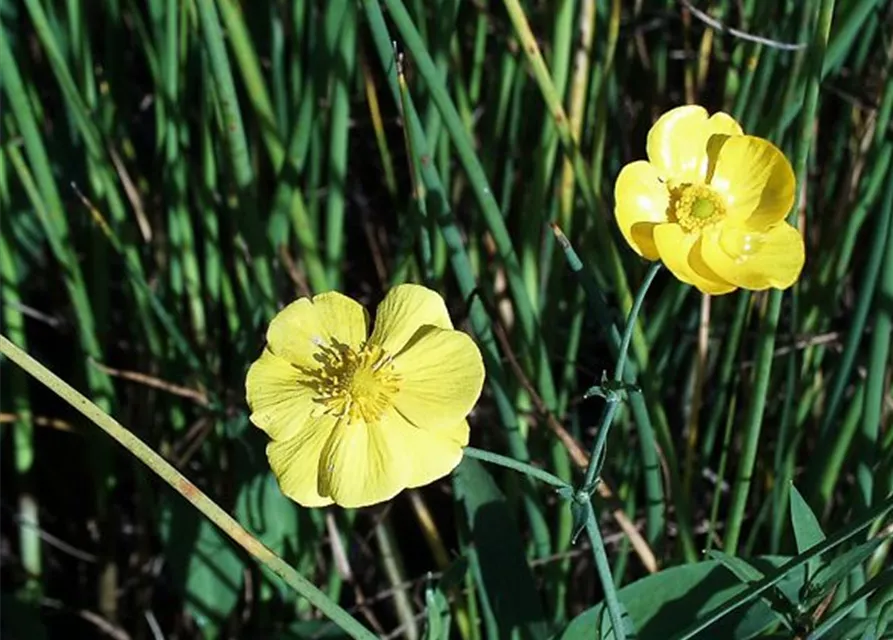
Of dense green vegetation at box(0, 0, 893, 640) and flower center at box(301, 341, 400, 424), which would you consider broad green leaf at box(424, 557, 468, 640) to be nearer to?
dense green vegetation at box(0, 0, 893, 640)

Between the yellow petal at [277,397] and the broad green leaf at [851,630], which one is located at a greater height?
the yellow petal at [277,397]

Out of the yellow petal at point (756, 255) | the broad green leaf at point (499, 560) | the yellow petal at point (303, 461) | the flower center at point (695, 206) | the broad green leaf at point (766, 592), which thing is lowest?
the broad green leaf at point (499, 560)

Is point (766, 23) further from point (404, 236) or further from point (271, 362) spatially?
point (271, 362)

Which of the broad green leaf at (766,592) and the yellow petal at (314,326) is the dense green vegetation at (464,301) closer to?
the broad green leaf at (766,592)

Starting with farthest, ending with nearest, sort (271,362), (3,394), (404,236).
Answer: (3,394) < (404,236) < (271,362)

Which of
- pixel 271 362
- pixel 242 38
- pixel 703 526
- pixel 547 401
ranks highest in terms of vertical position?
pixel 242 38

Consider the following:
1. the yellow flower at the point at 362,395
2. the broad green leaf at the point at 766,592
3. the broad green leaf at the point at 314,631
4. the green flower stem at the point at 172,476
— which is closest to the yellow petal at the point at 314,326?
the yellow flower at the point at 362,395

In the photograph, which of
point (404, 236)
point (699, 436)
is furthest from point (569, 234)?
point (699, 436)

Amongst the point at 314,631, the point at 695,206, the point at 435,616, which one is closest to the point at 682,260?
the point at 695,206

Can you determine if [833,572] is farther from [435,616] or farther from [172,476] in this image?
[172,476]
